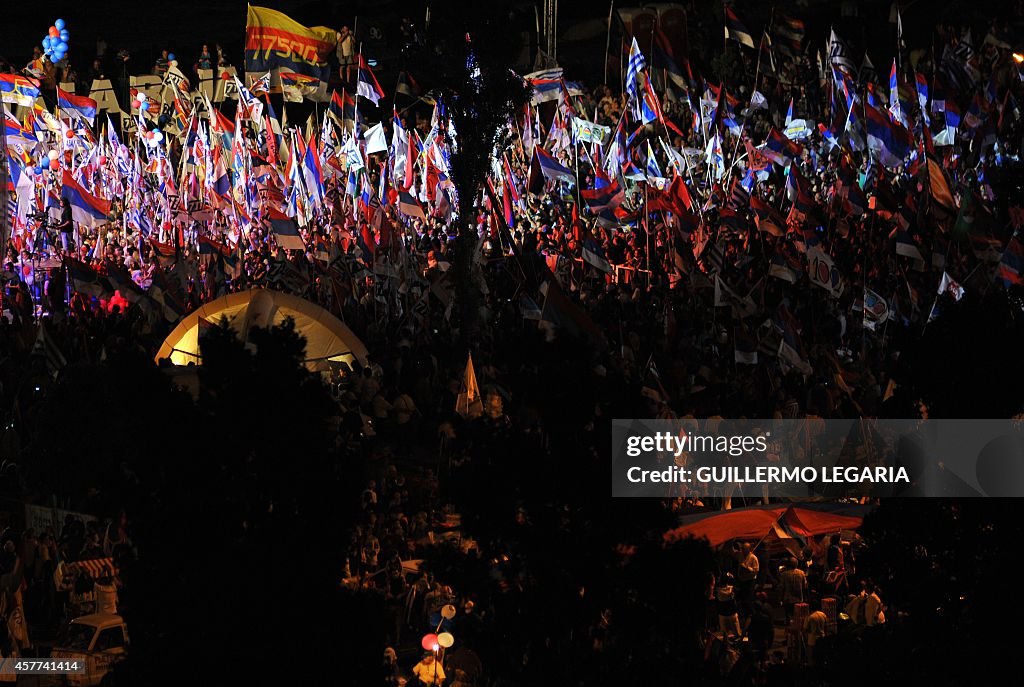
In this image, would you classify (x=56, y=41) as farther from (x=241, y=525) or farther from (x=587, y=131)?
(x=241, y=525)

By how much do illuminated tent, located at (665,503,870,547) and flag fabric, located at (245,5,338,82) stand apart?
1584 centimetres

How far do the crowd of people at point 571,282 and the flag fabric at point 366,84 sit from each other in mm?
605

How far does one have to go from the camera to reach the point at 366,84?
3136cm

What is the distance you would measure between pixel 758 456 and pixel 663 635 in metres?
8.77

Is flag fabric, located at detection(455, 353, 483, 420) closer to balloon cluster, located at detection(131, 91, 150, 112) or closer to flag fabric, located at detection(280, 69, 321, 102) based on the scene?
flag fabric, located at detection(280, 69, 321, 102)

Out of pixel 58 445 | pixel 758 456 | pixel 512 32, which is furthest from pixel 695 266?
pixel 58 445

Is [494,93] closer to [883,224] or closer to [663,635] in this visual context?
[883,224]

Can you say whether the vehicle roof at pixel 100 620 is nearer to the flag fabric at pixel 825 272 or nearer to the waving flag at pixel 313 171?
the flag fabric at pixel 825 272

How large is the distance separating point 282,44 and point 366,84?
97.1 inches

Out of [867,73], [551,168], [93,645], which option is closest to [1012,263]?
[551,168]

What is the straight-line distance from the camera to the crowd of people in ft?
37.9

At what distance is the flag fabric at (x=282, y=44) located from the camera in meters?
29.0

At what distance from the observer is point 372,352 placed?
91.2 ft

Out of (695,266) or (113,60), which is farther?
(113,60)
